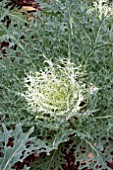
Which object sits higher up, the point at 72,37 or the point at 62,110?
the point at 72,37

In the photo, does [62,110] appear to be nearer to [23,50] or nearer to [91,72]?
[91,72]

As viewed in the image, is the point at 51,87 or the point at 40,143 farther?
the point at 51,87

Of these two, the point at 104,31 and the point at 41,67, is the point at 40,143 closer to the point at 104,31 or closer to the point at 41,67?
the point at 41,67

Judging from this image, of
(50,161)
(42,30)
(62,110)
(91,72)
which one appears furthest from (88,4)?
(50,161)

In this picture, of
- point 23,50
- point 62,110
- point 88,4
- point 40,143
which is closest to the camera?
point 40,143

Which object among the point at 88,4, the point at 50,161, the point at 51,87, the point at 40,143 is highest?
the point at 88,4

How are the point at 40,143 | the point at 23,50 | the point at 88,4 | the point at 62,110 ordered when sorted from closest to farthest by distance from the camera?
the point at 40,143 → the point at 62,110 → the point at 23,50 → the point at 88,4

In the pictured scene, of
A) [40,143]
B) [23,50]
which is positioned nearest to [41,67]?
[23,50]
